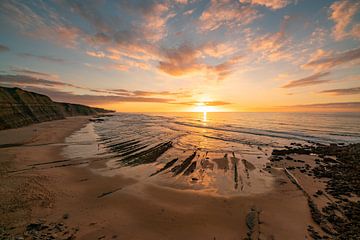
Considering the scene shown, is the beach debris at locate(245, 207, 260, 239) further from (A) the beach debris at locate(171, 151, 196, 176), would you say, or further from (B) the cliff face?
(B) the cliff face

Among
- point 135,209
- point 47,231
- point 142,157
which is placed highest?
point 47,231

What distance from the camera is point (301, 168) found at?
52.0 ft

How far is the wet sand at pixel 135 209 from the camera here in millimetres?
6977

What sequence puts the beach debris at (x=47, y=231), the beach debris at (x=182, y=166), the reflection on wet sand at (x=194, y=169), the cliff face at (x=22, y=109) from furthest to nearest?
the cliff face at (x=22, y=109) → the beach debris at (x=182, y=166) → the reflection on wet sand at (x=194, y=169) → the beach debris at (x=47, y=231)

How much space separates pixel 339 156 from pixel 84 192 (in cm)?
2622


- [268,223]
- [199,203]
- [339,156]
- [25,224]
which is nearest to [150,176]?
[199,203]

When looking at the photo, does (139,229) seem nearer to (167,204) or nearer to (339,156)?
(167,204)

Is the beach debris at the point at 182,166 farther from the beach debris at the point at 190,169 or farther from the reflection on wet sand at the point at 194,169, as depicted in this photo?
the beach debris at the point at 190,169

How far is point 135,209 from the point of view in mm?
8734

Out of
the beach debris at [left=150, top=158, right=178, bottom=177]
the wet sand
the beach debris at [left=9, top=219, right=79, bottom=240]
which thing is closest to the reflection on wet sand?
the beach debris at [left=150, top=158, right=178, bottom=177]

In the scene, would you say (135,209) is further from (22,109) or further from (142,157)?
(22,109)

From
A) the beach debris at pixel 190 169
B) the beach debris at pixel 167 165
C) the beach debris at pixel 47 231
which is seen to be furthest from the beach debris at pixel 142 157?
the beach debris at pixel 47 231

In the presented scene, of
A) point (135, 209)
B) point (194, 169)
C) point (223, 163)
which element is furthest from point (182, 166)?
point (135, 209)

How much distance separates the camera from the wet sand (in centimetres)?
698
